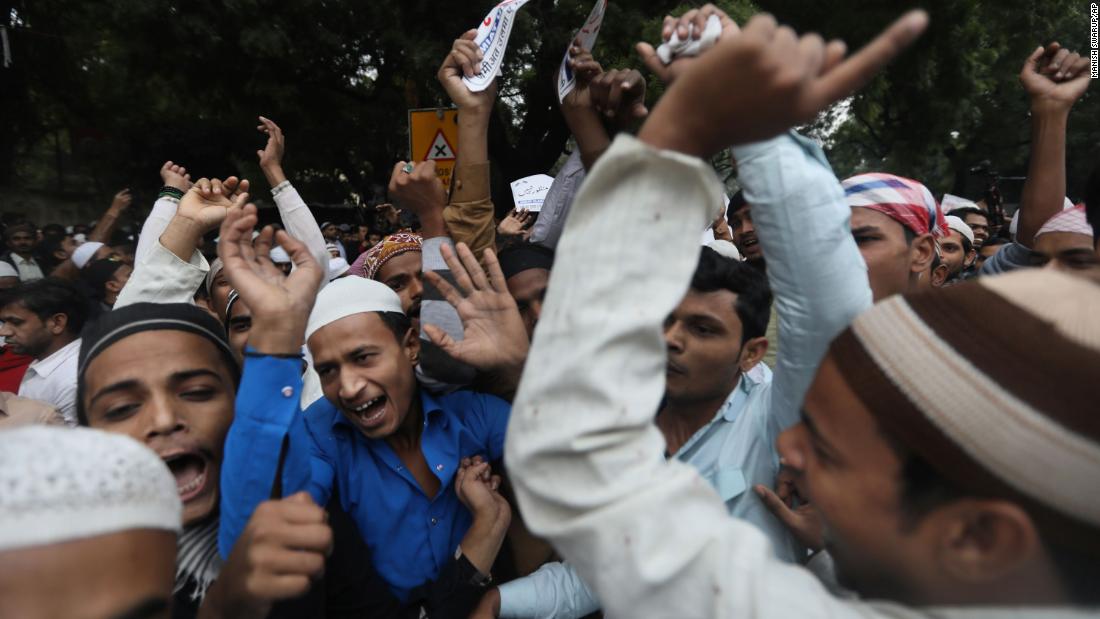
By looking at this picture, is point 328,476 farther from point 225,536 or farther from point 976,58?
point 976,58

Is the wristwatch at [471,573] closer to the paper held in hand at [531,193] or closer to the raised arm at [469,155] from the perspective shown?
the raised arm at [469,155]

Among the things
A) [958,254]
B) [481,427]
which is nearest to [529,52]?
[958,254]

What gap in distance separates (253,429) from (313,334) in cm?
69

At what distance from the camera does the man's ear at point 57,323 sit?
4.10m

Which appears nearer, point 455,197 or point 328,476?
point 328,476

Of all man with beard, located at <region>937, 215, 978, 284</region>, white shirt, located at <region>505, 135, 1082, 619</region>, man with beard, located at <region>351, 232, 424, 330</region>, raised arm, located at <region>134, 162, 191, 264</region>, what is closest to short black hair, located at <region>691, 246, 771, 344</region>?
white shirt, located at <region>505, 135, 1082, 619</region>

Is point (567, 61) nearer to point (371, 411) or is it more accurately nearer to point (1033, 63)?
point (371, 411)

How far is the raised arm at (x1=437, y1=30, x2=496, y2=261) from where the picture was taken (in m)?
2.33

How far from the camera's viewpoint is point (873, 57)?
679 mm

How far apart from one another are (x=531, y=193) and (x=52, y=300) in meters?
3.35

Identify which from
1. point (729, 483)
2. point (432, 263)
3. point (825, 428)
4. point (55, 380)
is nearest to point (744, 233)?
point (432, 263)

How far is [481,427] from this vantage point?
Result: 2.10 meters

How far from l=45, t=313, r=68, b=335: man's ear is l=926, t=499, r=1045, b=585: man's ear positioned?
4834 millimetres

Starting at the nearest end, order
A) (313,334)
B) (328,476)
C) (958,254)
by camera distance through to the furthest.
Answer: (328,476) → (313,334) → (958,254)
